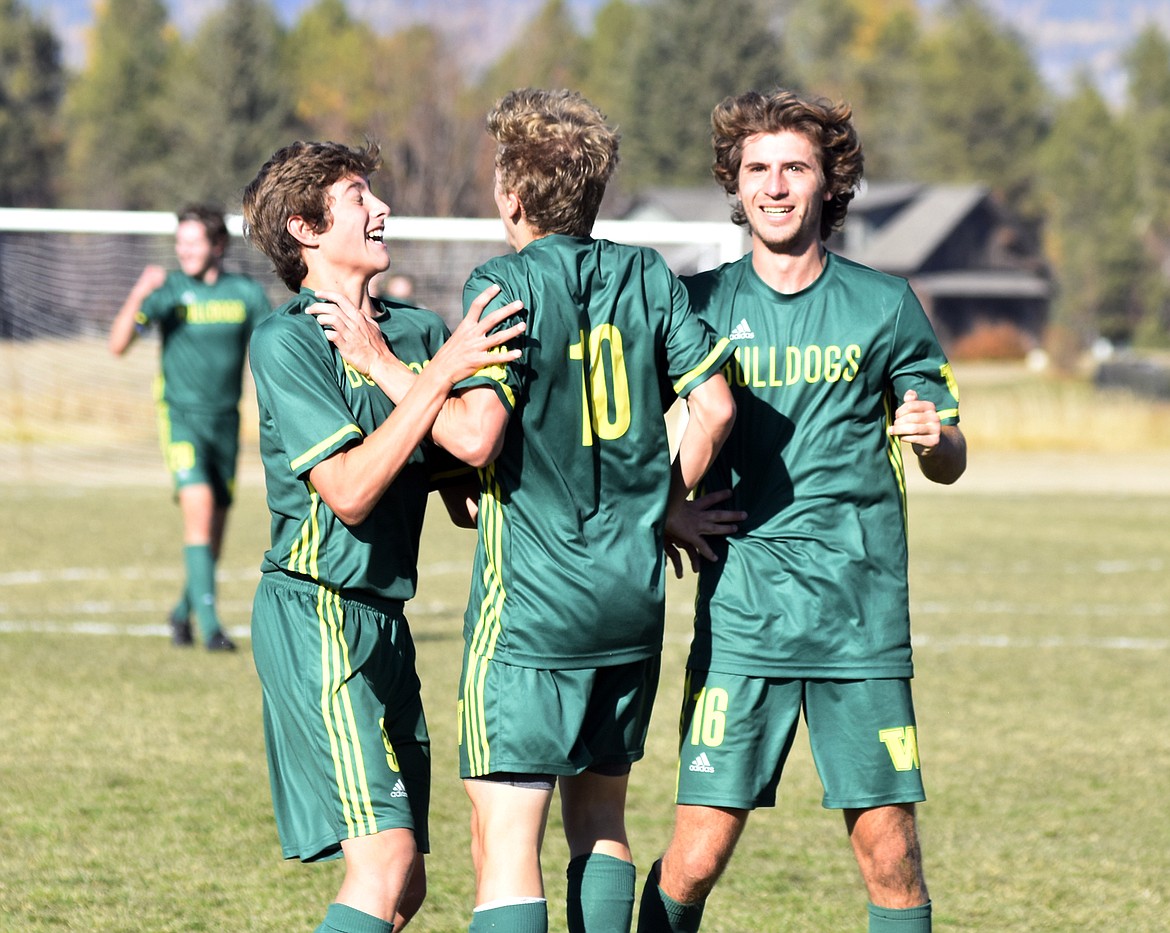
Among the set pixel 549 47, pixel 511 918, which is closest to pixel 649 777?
pixel 511 918

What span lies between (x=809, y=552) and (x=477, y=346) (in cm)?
110

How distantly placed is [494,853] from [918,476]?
20590mm

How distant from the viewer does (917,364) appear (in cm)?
379

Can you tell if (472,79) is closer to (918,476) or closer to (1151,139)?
(918,476)

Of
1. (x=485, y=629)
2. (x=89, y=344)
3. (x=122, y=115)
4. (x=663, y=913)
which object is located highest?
(x=122, y=115)

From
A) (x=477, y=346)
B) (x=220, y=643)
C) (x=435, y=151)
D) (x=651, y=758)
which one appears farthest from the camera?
(x=435, y=151)

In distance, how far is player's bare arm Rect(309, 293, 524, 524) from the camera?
3.04 m

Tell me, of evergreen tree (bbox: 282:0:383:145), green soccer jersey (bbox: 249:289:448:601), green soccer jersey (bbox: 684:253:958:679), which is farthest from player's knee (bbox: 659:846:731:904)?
evergreen tree (bbox: 282:0:383:145)

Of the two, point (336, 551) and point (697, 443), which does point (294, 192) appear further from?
point (697, 443)

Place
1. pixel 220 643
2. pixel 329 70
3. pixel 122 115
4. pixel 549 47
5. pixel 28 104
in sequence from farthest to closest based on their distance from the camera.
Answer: pixel 549 47 → pixel 329 70 → pixel 28 104 → pixel 122 115 → pixel 220 643

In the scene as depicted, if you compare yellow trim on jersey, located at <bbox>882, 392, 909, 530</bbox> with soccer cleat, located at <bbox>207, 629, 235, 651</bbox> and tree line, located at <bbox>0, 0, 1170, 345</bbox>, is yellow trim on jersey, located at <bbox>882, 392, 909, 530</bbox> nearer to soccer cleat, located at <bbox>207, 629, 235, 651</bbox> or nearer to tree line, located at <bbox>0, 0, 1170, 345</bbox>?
soccer cleat, located at <bbox>207, 629, 235, 651</bbox>

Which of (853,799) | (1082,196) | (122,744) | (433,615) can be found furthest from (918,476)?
(1082,196)

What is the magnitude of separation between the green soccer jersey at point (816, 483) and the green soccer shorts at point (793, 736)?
54 millimetres

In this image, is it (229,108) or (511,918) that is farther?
(229,108)
